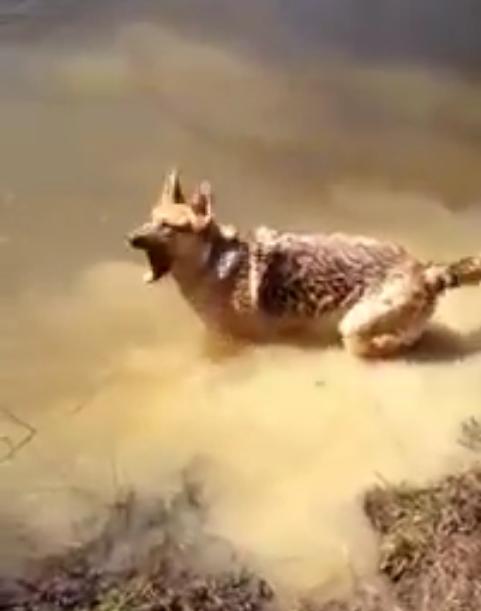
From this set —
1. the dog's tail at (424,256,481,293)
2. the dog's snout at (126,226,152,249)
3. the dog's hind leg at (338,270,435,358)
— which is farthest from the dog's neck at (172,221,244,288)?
the dog's tail at (424,256,481,293)

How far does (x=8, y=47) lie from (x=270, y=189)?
1343 mm

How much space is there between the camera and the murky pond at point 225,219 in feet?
12.4

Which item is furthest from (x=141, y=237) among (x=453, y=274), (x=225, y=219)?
(x=453, y=274)

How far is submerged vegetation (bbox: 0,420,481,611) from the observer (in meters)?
3.41

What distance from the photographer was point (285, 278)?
428 cm

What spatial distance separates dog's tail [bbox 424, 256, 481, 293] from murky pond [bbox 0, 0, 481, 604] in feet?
0.54

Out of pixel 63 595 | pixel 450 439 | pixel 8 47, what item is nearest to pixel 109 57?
pixel 8 47

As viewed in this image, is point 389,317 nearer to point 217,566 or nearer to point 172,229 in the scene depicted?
point 172,229

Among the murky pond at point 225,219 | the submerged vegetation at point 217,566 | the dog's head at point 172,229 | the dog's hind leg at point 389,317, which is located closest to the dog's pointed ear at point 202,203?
the dog's head at point 172,229

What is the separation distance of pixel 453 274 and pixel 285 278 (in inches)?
17.7

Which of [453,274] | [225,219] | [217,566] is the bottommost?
[217,566]

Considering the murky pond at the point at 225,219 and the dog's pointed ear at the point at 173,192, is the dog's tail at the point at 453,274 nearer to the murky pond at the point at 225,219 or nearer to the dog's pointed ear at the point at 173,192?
the murky pond at the point at 225,219

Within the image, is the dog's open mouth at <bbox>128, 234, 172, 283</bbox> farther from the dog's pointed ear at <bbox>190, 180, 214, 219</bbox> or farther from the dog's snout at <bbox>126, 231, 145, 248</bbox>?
the dog's pointed ear at <bbox>190, 180, 214, 219</bbox>

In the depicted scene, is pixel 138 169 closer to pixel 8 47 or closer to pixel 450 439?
pixel 8 47
